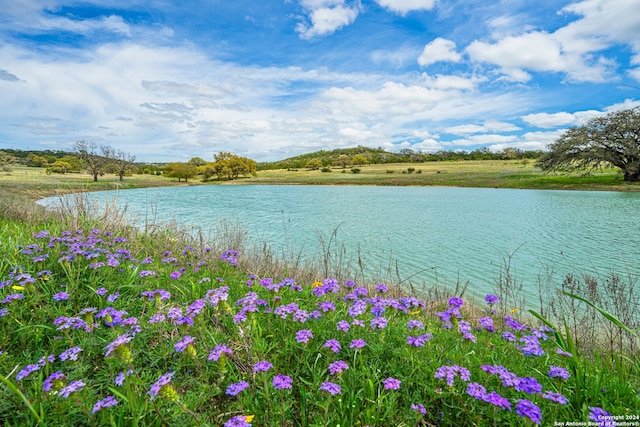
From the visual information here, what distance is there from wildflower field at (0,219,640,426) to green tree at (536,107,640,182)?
150 ft

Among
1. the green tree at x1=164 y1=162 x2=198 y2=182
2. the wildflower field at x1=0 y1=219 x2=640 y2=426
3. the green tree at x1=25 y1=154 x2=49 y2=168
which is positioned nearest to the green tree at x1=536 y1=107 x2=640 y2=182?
the wildflower field at x1=0 y1=219 x2=640 y2=426

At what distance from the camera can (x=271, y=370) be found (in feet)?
7.75

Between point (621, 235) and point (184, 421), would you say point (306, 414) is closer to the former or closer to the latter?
point (184, 421)

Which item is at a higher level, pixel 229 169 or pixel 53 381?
pixel 229 169

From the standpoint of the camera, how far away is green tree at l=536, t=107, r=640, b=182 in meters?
36.9

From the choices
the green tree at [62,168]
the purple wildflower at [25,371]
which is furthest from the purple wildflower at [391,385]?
the green tree at [62,168]

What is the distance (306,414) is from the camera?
82.1 inches

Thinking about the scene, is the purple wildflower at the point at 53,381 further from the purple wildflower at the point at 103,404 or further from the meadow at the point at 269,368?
the purple wildflower at the point at 103,404

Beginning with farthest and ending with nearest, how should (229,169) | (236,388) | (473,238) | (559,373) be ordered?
(229,169) < (473,238) < (559,373) < (236,388)

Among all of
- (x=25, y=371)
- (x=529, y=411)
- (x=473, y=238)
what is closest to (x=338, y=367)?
(x=529, y=411)

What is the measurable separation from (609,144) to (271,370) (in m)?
51.0

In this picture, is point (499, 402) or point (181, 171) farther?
point (181, 171)

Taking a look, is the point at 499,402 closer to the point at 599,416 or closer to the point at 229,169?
the point at 599,416

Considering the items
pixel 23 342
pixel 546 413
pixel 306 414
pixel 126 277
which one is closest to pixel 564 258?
pixel 546 413
